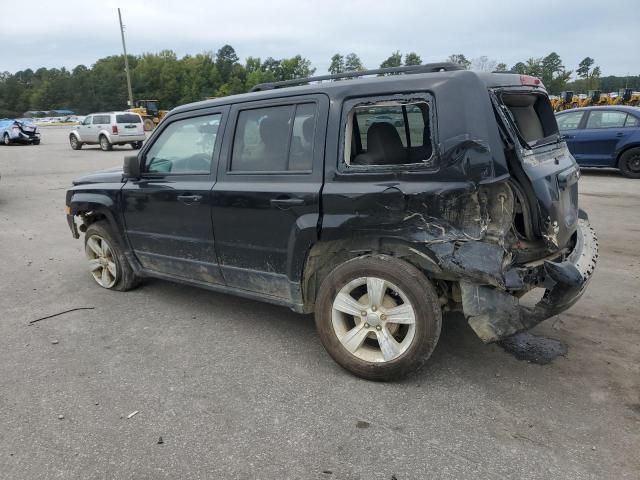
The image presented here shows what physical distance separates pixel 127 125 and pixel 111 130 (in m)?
0.74

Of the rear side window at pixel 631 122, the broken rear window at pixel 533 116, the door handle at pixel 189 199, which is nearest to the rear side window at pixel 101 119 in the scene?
the rear side window at pixel 631 122

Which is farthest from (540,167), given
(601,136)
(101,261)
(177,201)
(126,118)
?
(126,118)

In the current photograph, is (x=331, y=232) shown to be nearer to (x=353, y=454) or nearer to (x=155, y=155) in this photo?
(x=353, y=454)

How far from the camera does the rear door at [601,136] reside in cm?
1132

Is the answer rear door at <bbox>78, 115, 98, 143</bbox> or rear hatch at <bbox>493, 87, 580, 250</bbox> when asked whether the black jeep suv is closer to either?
rear hatch at <bbox>493, 87, 580, 250</bbox>

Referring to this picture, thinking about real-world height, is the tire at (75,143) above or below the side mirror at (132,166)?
below

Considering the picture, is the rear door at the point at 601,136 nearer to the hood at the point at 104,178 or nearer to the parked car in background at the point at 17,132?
the hood at the point at 104,178

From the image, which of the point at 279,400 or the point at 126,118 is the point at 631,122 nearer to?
the point at 279,400

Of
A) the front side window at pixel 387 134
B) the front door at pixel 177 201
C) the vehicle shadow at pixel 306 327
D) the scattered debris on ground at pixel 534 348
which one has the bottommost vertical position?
the scattered debris on ground at pixel 534 348

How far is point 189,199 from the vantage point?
4.00 metres

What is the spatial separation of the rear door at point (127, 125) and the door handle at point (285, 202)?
21339 mm

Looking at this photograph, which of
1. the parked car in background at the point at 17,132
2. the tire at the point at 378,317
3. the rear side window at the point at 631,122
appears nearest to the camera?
the tire at the point at 378,317

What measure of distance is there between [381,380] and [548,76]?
8291 cm

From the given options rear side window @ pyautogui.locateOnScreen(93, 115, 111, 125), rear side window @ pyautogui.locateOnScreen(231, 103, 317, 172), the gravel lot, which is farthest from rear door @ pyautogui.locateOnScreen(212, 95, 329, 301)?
rear side window @ pyautogui.locateOnScreen(93, 115, 111, 125)
